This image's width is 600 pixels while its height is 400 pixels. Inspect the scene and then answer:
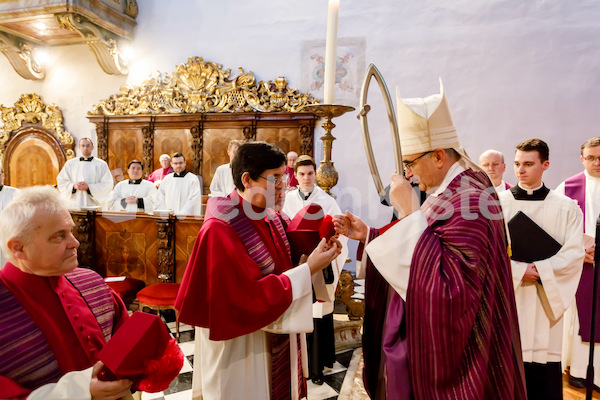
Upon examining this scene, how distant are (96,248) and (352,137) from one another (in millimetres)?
4799

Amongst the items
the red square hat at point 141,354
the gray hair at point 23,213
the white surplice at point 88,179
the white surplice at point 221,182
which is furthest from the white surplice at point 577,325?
the white surplice at point 88,179

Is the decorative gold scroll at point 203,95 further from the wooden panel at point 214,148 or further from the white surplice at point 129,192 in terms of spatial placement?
the white surplice at point 129,192

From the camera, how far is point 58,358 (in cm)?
124

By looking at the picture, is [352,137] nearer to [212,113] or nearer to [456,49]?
[456,49]

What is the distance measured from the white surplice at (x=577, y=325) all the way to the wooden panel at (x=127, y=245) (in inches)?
176

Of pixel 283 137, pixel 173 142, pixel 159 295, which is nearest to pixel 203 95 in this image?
pixel 173 142

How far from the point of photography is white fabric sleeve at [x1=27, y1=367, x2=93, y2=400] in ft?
3.68

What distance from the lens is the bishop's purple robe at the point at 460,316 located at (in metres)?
1.39

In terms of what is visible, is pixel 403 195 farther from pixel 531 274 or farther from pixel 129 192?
pixel 129 192

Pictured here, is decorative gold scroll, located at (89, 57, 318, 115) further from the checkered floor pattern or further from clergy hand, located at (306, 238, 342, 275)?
clergy hand, located at (306, 238, 342, 275)

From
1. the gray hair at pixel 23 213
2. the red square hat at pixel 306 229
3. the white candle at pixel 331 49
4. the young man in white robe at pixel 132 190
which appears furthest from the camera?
the young man in white robe at pixel 132 190

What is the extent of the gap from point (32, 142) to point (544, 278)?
1089 centimetres

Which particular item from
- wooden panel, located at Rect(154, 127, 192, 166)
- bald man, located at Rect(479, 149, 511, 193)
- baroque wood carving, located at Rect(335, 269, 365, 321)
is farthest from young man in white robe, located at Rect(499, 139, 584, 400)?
wooden panel, located at Rect(154, 127, 192, 166)

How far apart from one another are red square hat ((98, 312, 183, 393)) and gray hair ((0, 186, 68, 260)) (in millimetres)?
460
